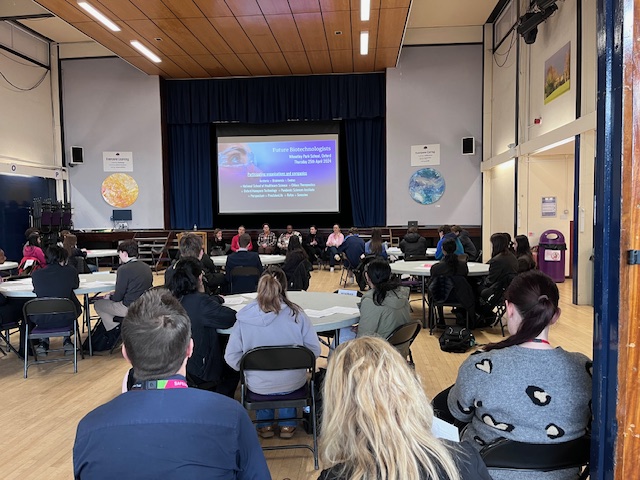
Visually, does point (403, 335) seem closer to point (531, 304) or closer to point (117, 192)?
point (531, 304)

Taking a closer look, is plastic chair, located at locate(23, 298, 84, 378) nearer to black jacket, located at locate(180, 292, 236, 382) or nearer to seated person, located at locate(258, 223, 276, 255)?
black jacket, located at locate(180, 292, 236, 382)

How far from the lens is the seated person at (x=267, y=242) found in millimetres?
12023

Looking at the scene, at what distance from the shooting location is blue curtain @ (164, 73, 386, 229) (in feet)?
42.2

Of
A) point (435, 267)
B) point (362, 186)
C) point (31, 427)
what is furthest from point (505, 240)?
point (362, 186)

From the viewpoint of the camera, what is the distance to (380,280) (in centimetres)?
354

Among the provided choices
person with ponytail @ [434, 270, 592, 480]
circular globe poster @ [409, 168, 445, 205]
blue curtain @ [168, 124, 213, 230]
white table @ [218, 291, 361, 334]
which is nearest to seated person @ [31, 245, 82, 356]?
white table @ [218, 291, 361, 334]

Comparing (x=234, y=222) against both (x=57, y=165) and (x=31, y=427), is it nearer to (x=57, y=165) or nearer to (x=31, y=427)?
(x=57, y=165)

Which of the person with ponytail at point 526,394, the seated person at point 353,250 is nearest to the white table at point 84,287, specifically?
the person with ponytail at point 526,394

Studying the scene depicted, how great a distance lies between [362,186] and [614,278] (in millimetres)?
11831

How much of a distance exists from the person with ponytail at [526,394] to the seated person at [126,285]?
370cm

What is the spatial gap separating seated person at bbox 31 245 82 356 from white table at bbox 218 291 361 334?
5.28ft

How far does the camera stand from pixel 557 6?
798 cm

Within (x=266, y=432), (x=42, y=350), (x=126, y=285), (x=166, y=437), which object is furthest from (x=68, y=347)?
(x=166, y=437)

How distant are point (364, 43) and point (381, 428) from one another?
10.4 metres
